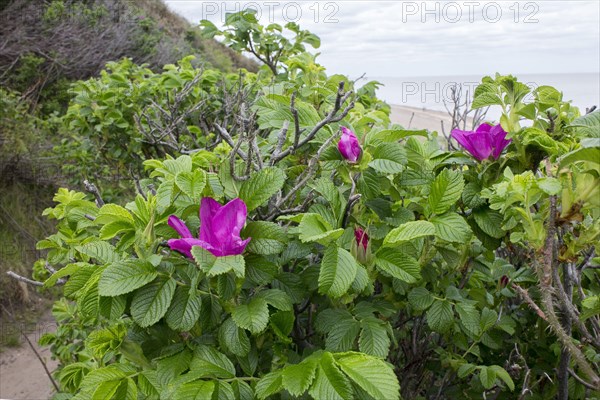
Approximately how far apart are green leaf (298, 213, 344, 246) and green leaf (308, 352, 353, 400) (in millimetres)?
184

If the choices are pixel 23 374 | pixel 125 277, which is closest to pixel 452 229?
pixel 125 277

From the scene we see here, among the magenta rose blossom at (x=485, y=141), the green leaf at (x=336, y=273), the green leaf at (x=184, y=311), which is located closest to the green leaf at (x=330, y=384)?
the green leaf at (x=336, y=273)

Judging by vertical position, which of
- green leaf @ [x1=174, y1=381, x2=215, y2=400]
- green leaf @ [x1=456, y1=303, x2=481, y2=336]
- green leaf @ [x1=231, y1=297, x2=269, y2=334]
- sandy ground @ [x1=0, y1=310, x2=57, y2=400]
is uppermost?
green leaf @ [x1=231, y1=297, x2=269, y2=334]

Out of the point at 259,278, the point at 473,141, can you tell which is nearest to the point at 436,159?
the point at 473,141

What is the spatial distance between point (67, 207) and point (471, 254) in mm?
1039

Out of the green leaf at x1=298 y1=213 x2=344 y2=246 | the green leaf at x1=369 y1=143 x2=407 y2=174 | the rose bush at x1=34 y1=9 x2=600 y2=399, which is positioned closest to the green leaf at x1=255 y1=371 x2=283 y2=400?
the rose bush at x1=34 y1=9 x2=600 y2=399

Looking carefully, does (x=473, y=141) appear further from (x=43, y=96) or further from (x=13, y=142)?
(x=43, y=96)

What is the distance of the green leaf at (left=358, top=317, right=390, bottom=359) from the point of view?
950mm

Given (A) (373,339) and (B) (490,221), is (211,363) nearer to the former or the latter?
(A) (373,339)

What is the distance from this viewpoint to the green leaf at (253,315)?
2.89 ft

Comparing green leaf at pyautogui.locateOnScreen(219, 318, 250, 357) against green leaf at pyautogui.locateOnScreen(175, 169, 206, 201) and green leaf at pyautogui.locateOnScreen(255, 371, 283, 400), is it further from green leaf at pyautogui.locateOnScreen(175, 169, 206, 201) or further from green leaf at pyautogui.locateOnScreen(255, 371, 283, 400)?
green leaf at pyautogui.locateOnScreen(175, 169, 206, 201)

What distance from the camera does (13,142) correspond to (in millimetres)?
5805

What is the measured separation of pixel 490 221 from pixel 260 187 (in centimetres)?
47

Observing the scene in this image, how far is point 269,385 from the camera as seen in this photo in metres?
0.86
